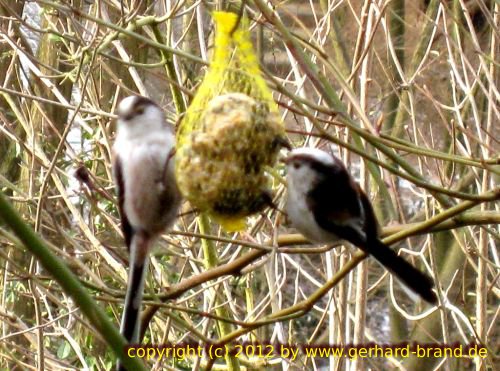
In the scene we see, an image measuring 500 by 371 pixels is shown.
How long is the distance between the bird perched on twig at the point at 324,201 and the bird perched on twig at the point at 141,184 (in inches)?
10.4

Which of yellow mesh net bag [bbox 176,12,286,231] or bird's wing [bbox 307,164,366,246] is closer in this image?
yellow mesh net bag [bbox 176,12,286,231]

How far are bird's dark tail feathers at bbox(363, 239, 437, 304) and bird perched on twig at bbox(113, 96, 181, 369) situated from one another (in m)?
0.45

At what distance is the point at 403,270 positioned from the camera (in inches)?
67.7

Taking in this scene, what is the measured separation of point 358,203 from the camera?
1836 millimetres

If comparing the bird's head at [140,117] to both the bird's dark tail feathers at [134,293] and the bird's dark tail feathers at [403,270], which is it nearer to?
the bird's dark tail feathers at [134,293]

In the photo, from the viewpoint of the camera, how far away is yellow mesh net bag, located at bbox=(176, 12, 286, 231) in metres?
1.54

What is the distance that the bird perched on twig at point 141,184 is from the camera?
1.72 metres

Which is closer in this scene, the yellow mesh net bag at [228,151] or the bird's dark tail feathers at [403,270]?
the yellow mesh net bag at [228,151]

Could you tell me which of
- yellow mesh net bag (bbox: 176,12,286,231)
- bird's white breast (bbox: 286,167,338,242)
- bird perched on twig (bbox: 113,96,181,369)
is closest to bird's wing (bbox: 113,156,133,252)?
bird perched on twig (bbox: 113,96,181,369)

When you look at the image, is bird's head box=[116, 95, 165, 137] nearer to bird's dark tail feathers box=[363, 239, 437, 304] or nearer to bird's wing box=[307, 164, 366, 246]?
bird's wing box=[307, 164, 366, 246]

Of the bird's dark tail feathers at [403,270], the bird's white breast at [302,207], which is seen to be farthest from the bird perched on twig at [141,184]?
the bird's dark tail feathers at [403,270]

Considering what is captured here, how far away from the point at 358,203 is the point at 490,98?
1.03m

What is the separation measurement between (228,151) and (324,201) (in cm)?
34

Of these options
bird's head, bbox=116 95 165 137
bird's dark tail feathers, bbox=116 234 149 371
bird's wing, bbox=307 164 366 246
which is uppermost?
bird's head, bbox=116 95 165 137
